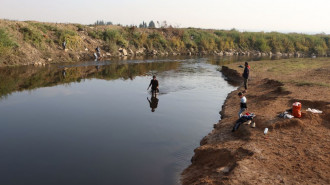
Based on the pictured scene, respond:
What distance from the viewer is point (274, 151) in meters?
10.3

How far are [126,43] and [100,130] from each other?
47.3 meters

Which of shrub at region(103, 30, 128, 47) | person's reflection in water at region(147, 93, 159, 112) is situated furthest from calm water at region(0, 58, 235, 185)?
shrub at region(103, 30, 128, 47)

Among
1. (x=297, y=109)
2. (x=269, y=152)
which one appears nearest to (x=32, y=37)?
(x=297, y=109)

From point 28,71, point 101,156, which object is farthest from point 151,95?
point 28,71

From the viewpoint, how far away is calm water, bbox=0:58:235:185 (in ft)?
33.9

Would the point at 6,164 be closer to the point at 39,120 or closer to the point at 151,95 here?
the point at 39,120

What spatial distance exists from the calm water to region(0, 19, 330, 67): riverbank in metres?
14.0

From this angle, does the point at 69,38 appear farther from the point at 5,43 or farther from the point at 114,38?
the point at 5,43

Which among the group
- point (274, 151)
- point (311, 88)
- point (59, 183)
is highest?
point (311, 88)

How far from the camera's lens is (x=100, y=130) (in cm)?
1449

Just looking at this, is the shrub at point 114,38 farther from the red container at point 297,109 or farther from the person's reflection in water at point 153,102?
the red container at point 297,109

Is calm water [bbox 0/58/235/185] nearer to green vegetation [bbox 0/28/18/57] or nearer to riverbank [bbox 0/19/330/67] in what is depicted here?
green vegetation [bbox 0/28/18/57]

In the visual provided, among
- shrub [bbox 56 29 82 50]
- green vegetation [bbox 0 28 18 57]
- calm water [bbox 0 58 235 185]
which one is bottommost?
calm water [bbox 0 58 235 185]

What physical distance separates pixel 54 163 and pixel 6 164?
67.0 inches
